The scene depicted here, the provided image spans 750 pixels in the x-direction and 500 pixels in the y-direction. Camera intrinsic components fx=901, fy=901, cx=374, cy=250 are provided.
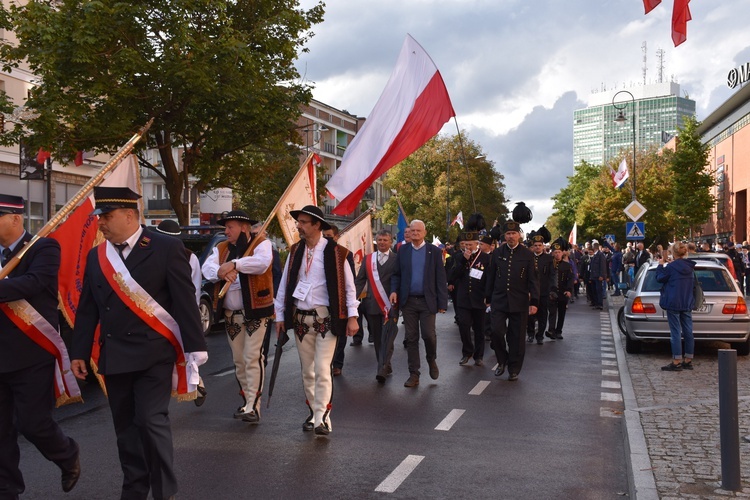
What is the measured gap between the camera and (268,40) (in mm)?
22781

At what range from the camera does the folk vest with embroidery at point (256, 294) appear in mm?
8125

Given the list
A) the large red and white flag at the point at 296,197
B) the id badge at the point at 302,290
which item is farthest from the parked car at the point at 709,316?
the id badge at the point at 302,290

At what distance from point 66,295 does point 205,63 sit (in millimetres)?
13470

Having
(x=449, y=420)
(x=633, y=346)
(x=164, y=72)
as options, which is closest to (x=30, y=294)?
(x=449, y=420)

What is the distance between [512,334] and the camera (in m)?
11.1

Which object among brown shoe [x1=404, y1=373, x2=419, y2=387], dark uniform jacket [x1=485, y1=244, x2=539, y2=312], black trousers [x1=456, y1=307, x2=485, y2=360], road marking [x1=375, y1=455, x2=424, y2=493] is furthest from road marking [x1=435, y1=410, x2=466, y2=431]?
black trousers [x1=456, y1=307, x2=485, y2=360]

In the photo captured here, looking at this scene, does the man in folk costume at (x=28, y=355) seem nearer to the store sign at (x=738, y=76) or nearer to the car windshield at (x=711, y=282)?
the car windshield at (x=711, y=282)

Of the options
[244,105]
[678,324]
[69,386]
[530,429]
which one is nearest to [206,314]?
[244,105]

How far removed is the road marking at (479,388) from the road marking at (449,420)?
1.18 metres

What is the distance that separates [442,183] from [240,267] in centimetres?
6998

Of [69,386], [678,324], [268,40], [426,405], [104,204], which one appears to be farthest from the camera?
[268,40]

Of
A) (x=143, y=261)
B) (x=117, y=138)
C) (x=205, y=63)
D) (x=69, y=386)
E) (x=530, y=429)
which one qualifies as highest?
(x=205, y=63)

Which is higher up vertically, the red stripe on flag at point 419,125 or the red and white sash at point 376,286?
the red stripe on flag at point 419,125

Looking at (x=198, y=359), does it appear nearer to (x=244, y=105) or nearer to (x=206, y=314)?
(x=206, y=314)
